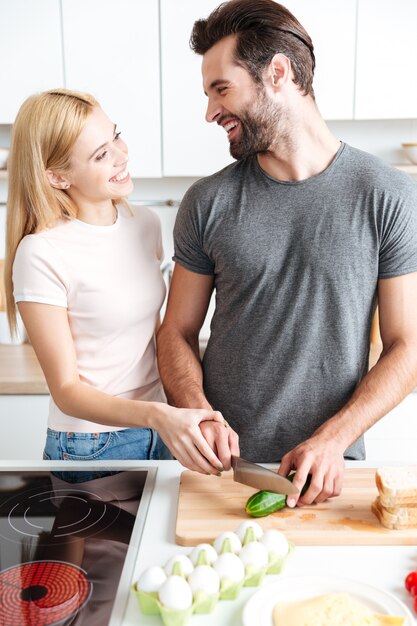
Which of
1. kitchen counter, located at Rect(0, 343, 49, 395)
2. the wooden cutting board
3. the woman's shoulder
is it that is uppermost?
the woman's shoulder

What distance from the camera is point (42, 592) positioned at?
2.84 ft

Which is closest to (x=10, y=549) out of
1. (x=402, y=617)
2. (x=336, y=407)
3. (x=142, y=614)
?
(x=142, y=614)

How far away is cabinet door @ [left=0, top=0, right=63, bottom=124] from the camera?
88.7 inches

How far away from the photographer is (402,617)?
769 millimetres

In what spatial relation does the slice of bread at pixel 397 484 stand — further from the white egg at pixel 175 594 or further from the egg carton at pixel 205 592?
the white egg at pixel 175 594

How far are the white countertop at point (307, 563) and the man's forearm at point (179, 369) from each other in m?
0.33

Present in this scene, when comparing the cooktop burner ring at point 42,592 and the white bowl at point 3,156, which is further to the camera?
the white bowl at point 3,156

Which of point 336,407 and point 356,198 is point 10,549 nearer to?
point 336,407

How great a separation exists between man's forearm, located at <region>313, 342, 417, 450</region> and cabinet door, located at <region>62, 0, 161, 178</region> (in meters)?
1.37

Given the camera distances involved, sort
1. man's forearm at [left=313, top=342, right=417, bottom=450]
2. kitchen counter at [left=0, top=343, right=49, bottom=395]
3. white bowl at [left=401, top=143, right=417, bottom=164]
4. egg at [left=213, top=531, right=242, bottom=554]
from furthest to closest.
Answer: white bowl at [left=401, top=143, right=417, bottom=164], kitchen counter at [left=0, top=343, right=49, bottom=395], man's forearm at [left=313, top=342, right=417, bottom=450], egg at [left=213, top=531, right=242, bottom=554]

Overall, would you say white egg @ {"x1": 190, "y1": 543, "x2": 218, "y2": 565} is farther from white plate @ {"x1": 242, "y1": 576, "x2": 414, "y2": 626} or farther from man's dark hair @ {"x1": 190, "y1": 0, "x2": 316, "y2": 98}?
man's dark hair @ {"x1": 190, "y1": 0, "x2": 316, "y2": 98}

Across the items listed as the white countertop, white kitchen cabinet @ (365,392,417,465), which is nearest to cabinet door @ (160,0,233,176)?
white kitchen cabinet @ (365,392,417,465)

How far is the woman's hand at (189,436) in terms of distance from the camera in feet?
3.60

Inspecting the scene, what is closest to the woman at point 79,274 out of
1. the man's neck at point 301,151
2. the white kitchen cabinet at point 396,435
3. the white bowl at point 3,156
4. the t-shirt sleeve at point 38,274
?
the t-shirt sleeve at point 38,274
